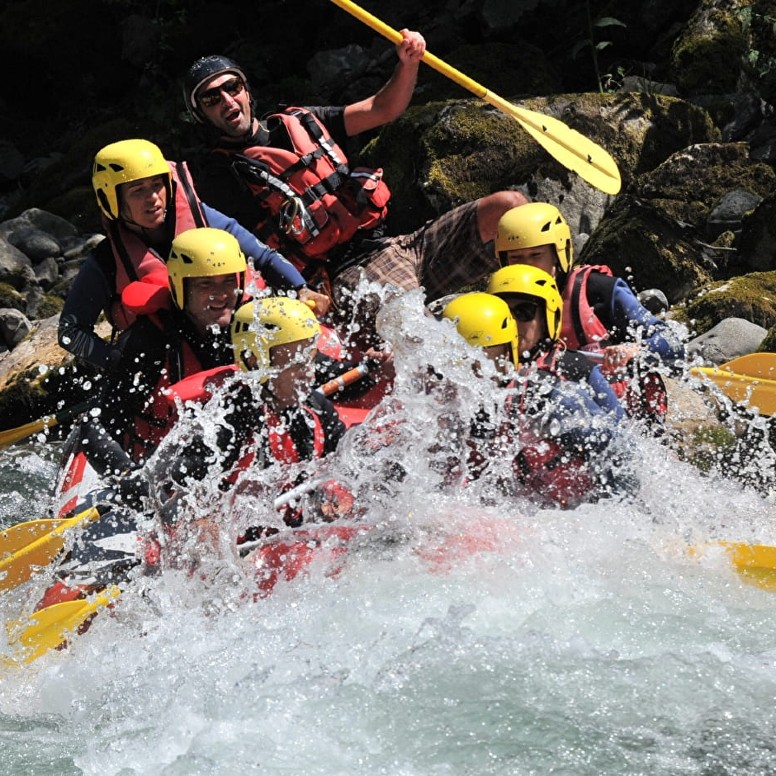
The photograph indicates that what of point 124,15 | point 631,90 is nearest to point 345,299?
point 631,90

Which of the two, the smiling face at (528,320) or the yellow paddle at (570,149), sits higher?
→ the yellow paddle at (570,149)

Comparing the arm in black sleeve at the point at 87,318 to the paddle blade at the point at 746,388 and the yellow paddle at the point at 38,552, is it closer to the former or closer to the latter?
the yellow paddle at the point at 38,552

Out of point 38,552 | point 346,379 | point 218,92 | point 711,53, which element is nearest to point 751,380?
point 346,379

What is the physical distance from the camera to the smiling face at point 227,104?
5.27m

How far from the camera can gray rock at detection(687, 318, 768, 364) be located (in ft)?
21.4

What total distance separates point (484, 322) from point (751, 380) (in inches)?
69.1

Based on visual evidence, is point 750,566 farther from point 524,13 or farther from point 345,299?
point 524,13

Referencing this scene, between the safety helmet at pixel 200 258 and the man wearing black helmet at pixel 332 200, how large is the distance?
0.82 metres

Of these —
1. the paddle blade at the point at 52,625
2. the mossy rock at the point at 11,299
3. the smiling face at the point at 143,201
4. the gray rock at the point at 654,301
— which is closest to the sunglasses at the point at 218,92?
the smiling face at the point at 143,201

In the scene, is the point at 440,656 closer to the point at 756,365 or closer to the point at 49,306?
the point at 756,365

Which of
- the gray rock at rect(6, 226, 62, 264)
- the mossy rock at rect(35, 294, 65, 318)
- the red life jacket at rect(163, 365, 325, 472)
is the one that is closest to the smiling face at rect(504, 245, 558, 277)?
the red life jacket at rect(163, 365, 325, 472)

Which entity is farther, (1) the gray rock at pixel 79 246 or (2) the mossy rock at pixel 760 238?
(1) the gray rock at pixel 79 246

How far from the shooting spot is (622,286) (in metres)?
5.19

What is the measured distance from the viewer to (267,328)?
4.26 m
